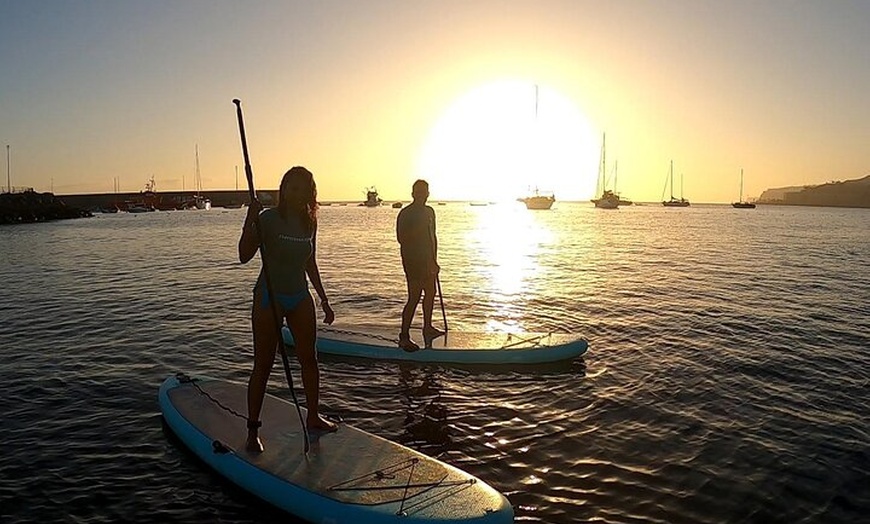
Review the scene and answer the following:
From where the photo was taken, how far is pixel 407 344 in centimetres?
1167

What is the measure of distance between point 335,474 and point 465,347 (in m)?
5.73

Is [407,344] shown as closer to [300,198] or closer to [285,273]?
[285,273]

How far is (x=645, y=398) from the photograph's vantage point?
10086 mm

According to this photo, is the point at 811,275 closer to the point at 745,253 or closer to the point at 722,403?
the point at 745,253

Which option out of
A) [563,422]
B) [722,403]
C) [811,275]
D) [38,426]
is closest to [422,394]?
[563,422]

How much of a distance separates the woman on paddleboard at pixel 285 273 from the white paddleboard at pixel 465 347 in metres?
4.81

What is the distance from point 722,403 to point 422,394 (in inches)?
182

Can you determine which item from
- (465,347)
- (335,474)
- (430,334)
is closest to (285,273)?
(335,474)

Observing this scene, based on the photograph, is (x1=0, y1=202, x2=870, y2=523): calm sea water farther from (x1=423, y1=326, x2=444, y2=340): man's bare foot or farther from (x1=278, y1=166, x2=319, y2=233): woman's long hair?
(x1=278, y1=166, x2=319, y2=233): woman's long hair

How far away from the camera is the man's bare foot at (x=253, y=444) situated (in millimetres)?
6734

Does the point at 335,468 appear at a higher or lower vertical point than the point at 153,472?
higher

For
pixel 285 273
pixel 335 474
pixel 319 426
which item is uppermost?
pixel 285 273

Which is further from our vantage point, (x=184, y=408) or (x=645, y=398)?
(x=645, y=398)

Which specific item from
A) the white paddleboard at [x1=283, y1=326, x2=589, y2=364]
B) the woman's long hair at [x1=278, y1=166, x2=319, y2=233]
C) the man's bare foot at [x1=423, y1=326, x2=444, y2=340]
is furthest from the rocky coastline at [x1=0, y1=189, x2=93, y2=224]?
the woman's long hair at [x1=278, y1=166, x2=319, y2=233]
